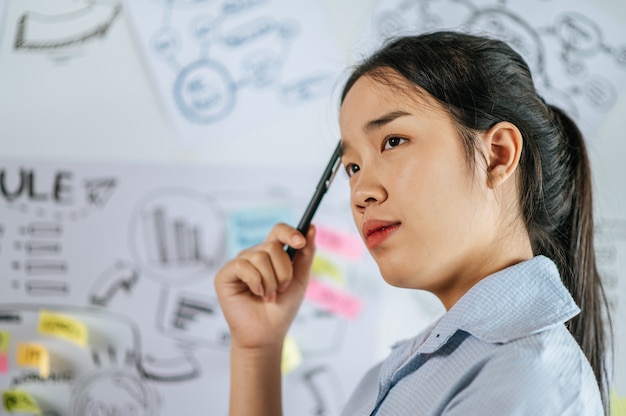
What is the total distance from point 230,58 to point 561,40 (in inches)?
23.0

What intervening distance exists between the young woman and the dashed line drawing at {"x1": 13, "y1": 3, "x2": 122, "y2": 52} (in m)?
0.41

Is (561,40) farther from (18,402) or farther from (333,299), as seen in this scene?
(18,402)

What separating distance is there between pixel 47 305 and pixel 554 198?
682mm

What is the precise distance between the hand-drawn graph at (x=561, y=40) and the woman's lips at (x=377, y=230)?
535 mm

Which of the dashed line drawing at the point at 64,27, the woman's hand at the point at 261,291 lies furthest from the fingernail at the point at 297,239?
the dashed line drawing at the point at 64,27

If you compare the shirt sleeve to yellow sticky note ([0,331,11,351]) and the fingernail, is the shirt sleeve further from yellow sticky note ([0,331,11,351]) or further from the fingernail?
yellow sticky note ([0,331,11,351])

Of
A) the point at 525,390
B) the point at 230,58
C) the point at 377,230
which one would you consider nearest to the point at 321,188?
the point at 377,230

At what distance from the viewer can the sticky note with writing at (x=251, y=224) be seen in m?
0.97

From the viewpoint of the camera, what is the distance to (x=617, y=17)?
1.14m

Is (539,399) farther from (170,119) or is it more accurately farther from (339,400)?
(170,119)

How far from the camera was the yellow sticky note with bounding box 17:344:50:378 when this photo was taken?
2.90 feet

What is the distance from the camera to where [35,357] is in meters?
0.89

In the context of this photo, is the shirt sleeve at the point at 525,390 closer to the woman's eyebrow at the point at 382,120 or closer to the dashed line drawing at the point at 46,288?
the woman's eyebrow at the point at 382,120

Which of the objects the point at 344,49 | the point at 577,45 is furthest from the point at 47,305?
the point at 577,45
